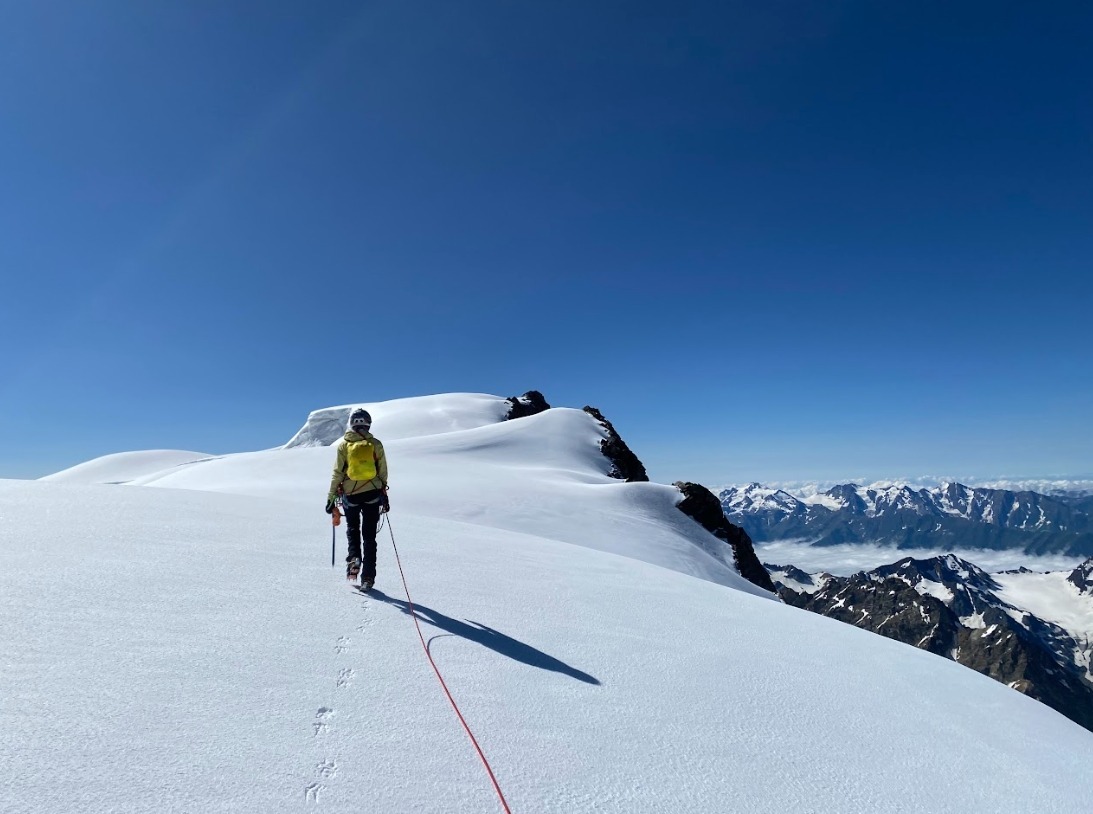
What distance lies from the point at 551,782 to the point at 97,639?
424 centimetres

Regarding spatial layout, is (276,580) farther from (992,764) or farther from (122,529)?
(992,764)

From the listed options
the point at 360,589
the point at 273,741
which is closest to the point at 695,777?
the point at 273,741

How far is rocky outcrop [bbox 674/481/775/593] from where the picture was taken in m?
40.7

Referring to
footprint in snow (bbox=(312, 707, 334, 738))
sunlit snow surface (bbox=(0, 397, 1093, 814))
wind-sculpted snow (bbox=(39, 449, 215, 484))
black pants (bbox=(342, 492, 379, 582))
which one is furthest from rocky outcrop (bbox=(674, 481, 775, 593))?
wind-sculpted snow (bbox=(39, 449, 215, 484))

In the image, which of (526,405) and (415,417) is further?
(526,405)

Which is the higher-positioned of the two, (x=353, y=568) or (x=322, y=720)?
(x=353, y=568)

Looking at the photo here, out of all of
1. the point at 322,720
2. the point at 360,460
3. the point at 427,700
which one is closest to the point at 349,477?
the point at 360,460

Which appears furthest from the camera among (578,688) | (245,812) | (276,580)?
(276,580)

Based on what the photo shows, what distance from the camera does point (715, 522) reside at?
42.3 meters

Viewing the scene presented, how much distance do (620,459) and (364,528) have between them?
54820 millimetres

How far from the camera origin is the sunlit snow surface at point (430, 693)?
3.66m

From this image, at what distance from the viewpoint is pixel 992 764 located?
590cm

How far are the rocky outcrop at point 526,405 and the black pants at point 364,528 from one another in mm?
79563

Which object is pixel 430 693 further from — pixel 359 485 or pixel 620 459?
pixel 620 459
